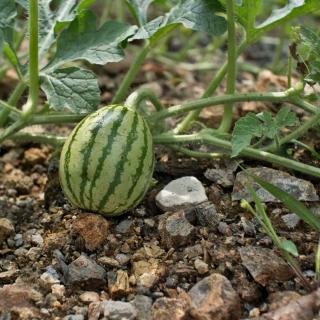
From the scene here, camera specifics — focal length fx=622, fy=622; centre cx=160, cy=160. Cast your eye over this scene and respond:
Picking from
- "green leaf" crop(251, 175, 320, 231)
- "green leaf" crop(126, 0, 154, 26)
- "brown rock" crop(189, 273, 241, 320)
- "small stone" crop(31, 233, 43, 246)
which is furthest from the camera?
"green leaf" crop(126, 0, 154, 26)

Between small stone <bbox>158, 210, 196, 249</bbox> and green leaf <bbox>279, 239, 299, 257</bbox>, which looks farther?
small stone <bbox>158, 210, 196, 249</bbox>

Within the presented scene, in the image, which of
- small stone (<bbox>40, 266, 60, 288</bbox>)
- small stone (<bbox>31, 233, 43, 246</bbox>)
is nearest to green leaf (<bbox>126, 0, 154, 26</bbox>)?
small stone (<bbox>31, 233, 43, 246</bbox>)

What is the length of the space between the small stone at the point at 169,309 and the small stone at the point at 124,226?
0.42 metres

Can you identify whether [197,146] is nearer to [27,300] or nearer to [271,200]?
[271,200]

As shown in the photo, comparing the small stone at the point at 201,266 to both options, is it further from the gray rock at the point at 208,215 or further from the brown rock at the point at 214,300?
the gray rock at the point at 208,215

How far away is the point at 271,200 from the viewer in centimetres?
222

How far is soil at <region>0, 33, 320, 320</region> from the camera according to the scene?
70.6 inches

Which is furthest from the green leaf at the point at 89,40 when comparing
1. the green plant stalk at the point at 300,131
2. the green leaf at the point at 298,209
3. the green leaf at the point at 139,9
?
the green leaf at the point at 298,209

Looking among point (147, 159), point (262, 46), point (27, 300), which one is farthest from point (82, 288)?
point (262, 46)

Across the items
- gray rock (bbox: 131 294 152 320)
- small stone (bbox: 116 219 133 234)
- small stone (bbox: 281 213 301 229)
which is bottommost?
small stone (bbox: 281 213 301 229)

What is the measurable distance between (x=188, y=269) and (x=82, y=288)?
1.10ft

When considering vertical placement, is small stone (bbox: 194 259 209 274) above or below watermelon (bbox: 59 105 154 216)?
below

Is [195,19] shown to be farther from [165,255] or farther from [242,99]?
[165,255]

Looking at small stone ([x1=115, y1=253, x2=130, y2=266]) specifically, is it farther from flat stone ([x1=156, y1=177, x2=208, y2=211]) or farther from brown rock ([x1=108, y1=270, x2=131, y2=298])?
flat stone ([x1=156, y1=177, x2=208, y2=211])
